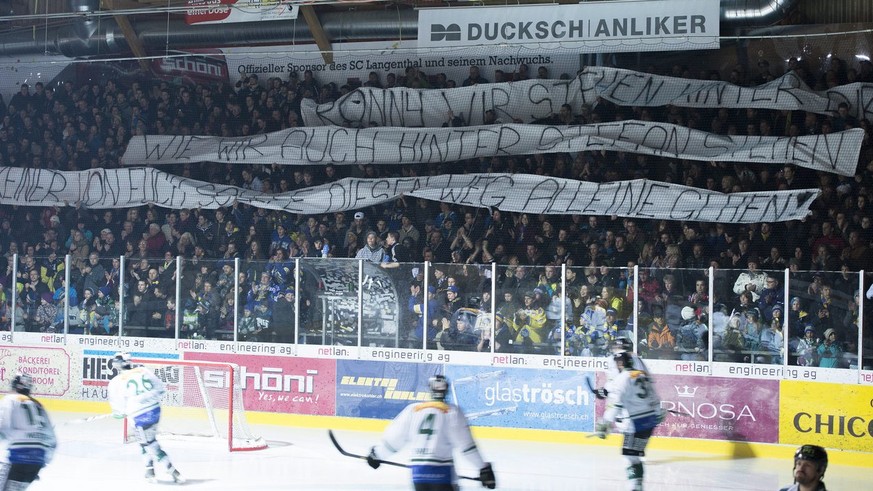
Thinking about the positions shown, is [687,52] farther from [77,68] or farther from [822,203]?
[77,68]

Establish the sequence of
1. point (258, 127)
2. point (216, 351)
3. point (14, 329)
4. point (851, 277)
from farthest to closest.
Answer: point (258, 127)
point (14, 329)
point (216, 351)
point (851, 277)

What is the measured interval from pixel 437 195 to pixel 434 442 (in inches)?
350

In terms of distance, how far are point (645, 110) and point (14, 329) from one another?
9971 millimetres

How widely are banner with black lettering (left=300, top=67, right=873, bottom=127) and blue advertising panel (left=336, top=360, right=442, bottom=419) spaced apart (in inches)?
176

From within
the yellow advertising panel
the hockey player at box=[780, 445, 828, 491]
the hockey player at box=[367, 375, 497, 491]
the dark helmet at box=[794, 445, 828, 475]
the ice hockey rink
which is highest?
the dark helmet at box=[794, 445, 828, 475]

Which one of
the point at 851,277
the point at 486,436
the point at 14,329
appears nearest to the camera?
the point at 851,277

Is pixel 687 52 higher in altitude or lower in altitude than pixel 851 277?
higher

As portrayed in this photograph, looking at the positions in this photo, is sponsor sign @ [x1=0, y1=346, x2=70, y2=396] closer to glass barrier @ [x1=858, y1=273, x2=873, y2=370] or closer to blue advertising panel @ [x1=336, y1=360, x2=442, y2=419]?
blue advertising panel @ [x1=336, y1=360, x2=442, y2=419]

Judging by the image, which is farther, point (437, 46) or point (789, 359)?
point (437, 46)

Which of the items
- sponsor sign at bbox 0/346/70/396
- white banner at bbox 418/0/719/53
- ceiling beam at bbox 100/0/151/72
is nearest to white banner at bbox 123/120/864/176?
white banner at bbox 418/0/719/53

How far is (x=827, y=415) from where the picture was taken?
12203 millimetres

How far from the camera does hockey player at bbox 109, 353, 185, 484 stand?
10430mm

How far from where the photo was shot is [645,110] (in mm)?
15242

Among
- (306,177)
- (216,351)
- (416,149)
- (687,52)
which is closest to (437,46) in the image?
(416,149)
